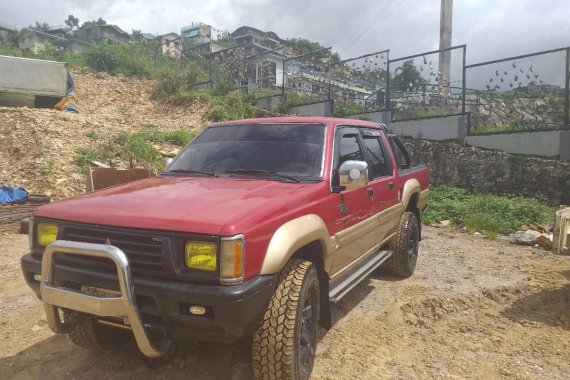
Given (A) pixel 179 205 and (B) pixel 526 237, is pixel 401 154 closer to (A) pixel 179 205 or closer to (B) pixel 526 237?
(B) pixel 526 237

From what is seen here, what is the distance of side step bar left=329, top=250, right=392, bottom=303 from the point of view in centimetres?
325

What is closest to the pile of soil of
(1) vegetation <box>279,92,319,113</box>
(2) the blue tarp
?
(2) the blue tarp

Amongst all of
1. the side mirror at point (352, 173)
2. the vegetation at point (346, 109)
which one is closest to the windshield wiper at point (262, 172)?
the side mirror at point (352, 173)

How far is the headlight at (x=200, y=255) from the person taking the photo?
227cm

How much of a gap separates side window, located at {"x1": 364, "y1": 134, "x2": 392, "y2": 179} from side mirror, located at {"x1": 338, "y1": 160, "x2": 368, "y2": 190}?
35.6 inches

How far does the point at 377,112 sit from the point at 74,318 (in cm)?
1099

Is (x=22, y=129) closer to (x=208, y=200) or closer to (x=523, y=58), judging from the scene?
(x=208, y=200)

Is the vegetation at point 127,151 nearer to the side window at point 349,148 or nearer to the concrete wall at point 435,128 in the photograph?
the concrete wall at point 435,128

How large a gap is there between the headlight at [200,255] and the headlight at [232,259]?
58 mm

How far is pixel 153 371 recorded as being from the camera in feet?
9.71

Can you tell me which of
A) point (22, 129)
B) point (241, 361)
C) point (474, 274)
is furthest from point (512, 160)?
point (22, 129)

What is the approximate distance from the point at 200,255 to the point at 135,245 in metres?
0.38

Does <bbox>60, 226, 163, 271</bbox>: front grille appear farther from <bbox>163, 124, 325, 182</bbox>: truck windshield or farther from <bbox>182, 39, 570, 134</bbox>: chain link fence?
<bbox>182, 39, 570, 134</bbox>: chain link fence

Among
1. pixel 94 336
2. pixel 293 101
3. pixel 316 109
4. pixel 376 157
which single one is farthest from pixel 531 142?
pixel 94 336
